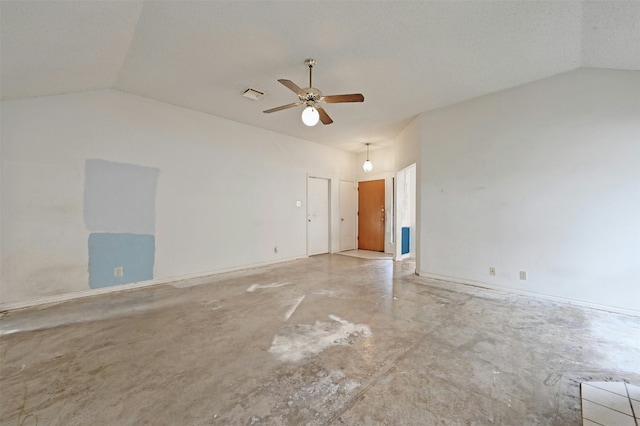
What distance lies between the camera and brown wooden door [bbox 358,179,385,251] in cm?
721

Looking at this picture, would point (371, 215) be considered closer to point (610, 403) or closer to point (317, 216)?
point (317, 216)

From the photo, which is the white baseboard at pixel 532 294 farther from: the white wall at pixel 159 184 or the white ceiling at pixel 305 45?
the white wall at pixel 159 184

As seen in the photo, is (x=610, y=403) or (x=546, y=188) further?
(x=546, y=188)

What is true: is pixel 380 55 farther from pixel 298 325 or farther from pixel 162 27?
pixel 298 325

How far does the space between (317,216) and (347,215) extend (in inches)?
44.7

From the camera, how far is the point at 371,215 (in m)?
7.40

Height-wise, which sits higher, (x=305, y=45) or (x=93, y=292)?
(x=305, y=45)

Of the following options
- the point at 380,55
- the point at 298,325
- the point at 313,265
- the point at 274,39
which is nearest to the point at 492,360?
the point at 298,325

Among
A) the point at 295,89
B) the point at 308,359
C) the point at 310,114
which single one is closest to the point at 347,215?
the point at 310,114

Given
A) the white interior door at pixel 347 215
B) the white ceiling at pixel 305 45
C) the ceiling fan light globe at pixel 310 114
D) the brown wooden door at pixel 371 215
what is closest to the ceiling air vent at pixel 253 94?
the white ceiling at pixel 305 45

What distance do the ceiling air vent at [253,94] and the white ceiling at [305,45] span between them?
0.10 metres

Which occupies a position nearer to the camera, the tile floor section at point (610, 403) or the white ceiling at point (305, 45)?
the tile floor section at point (610, 403)

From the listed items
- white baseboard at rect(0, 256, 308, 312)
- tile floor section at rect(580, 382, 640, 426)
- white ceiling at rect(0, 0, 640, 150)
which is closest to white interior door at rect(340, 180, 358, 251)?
white baseboard at rect(0, 256, 308, 312)

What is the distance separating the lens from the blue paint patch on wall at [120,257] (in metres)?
3.58
